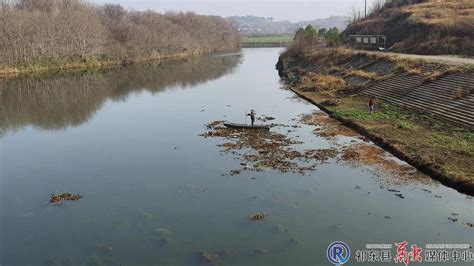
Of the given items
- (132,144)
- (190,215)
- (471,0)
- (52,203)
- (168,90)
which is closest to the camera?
(190,215)

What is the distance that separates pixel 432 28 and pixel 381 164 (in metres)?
49.6

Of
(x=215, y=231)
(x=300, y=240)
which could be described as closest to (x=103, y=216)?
(x=215, y=231)

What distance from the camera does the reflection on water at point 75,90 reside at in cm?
4012

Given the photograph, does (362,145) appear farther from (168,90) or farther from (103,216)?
(168,90)

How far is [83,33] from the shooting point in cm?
8575

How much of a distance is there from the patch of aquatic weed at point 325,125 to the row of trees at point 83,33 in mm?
57768

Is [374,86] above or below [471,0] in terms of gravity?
below

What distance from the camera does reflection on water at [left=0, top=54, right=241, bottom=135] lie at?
132ft

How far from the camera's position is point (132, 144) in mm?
29750

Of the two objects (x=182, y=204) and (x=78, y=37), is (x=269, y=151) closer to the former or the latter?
(x=182, y=204)

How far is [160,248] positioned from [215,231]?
235 centimetres

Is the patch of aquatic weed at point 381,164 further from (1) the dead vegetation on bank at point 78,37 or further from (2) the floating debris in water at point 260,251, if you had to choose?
(1) the dead vegetation on bank at point 78,37

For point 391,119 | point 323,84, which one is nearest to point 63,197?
point 391,119

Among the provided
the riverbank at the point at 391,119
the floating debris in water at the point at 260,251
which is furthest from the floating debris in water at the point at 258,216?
the riverbank at the point at 391,119
